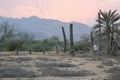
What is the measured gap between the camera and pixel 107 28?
48062 millimetres

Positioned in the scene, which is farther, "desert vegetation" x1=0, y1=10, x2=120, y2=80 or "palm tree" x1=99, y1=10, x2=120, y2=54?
"palm tree" x1=99, y1=10, x2=120, y2=54

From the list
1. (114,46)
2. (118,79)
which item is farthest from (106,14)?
(118,79)

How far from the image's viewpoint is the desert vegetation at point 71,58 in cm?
1965

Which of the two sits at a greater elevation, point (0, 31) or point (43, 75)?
point (0, 31)

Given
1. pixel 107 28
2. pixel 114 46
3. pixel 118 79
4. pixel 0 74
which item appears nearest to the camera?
pixel 118 79

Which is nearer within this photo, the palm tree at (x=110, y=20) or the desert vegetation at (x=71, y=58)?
the desert vegetation at (x=71, y=58)

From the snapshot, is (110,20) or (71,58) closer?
(71,58)

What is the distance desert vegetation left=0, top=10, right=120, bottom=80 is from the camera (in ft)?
64.5

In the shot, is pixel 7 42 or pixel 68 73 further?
pixel 7 42

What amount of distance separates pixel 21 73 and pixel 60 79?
2848 mm

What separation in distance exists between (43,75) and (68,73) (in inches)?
62.3

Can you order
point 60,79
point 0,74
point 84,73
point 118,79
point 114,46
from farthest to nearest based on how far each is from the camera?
point 114,46
point 84,73
point 0,74
point 60,79
point 118,79

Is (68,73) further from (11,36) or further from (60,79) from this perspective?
(11,36)

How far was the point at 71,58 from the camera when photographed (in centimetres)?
3584
